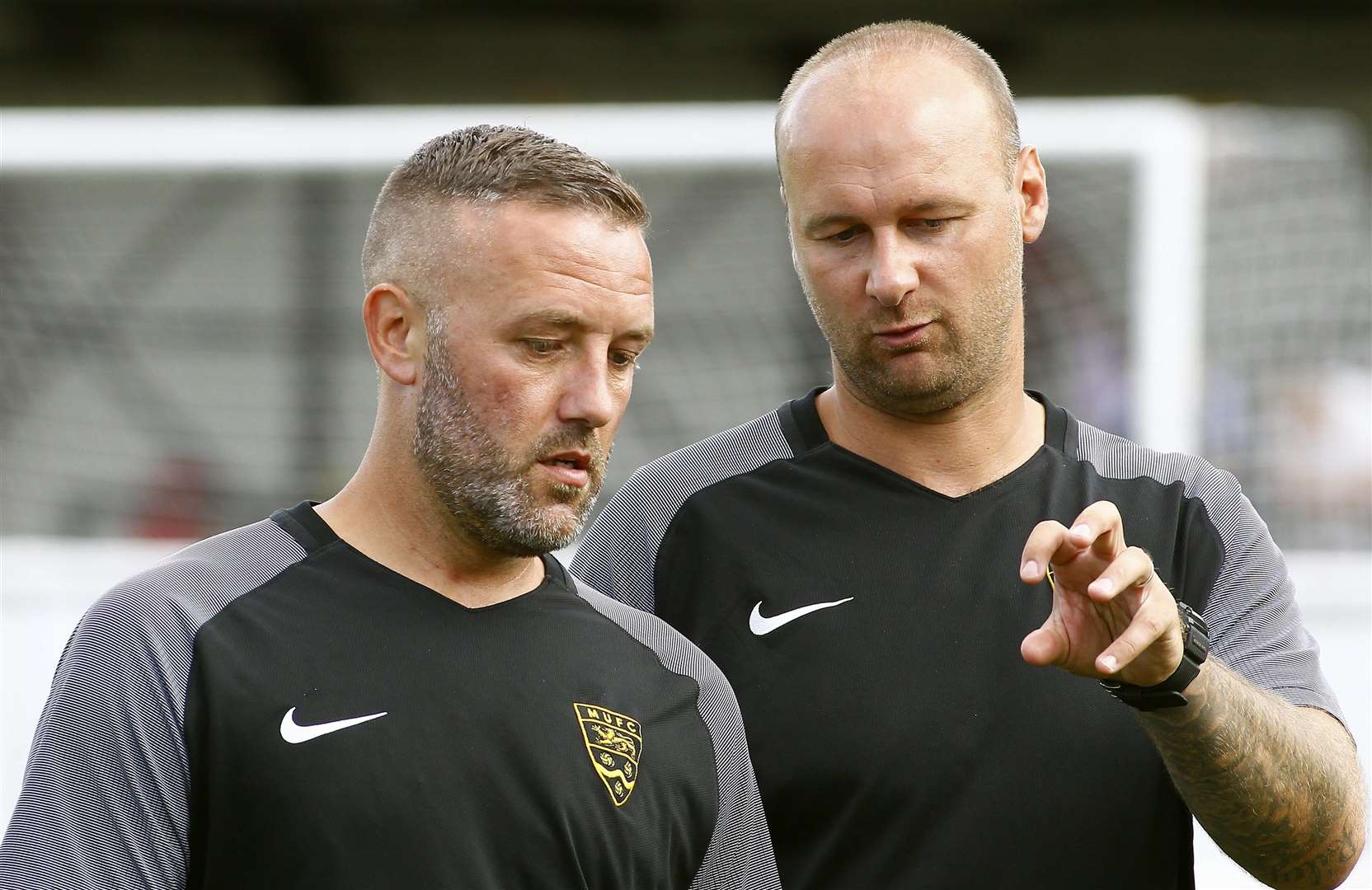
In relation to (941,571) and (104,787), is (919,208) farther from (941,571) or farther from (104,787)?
(104,787)

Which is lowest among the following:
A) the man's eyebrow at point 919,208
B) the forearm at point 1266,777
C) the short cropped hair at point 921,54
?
the forearm at point 1266,777

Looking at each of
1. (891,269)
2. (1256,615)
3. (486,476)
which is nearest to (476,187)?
(486,476)

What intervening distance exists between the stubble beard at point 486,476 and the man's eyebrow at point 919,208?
1.39 feet

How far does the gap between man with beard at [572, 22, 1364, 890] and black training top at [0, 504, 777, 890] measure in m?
0.15

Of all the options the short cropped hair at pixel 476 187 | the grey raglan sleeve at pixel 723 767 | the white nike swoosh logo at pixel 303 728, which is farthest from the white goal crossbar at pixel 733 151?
the white nike swoosh logo at pixel 303 728

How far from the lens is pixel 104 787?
1255 mm

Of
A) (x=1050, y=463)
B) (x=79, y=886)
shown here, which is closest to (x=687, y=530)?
(x=1050, y=463)

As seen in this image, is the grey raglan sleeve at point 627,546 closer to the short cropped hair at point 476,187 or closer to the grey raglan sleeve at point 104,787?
the short cropped hair at point 476,187

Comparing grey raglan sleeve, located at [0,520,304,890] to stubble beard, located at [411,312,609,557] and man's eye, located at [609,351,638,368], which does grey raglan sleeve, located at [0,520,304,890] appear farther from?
man's eye, located at [609,351,638,368]

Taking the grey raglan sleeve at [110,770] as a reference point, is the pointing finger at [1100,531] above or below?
above

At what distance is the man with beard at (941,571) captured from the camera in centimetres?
159

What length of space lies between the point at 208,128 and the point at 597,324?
5.26 metres

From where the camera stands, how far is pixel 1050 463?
180 cm

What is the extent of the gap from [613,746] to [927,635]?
419 mm
